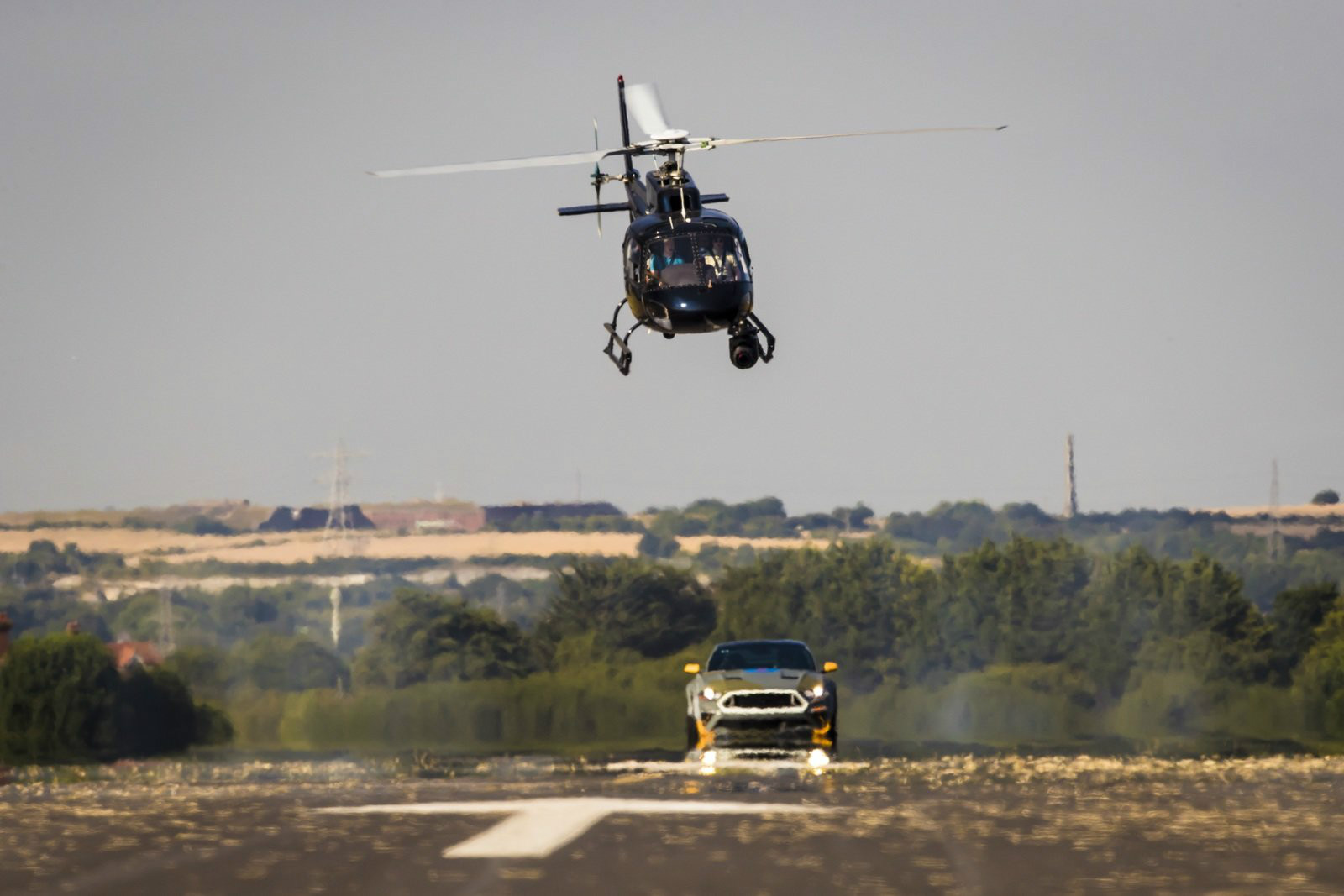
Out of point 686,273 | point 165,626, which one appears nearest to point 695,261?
point 686,273

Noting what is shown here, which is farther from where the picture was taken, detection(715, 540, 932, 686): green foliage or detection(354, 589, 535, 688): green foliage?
detection(715, 540, 932, 686): green foliage

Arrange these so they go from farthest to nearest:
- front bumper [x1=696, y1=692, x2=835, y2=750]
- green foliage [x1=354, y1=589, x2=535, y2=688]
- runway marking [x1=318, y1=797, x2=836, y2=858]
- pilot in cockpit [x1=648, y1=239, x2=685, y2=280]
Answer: green foliage [x1=354, y1=589, x2=535, y2=688], front bumper [x1=696, y1=692, x2=835, y2=750], pilot in cockpit [x1=648, y1=239, x2=685, y2=280], runway marking [x1=318, y1=797, x2=836, y2=858]

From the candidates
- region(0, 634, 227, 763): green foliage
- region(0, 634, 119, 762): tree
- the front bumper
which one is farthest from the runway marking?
region(0, 634, 119, 762): tree

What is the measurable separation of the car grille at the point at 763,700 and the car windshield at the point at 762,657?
0.73 m

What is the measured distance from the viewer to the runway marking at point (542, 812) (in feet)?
68.3

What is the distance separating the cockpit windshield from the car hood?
7.62m

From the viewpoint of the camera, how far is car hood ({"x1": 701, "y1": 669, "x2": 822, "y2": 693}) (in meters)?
33.4

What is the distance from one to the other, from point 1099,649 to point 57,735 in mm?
54266

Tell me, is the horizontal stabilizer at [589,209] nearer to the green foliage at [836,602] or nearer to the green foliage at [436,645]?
the green foliage at [436,645]

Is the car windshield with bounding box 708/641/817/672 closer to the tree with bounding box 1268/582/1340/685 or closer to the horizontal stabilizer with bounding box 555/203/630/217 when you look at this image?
the horizontal stabilizer with bounding box 555/203/630/217

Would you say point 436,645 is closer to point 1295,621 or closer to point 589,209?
point 1295,621

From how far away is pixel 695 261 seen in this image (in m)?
29.1

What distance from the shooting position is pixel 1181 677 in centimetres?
10131

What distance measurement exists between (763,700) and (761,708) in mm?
143
